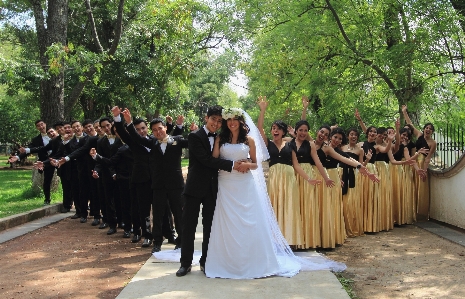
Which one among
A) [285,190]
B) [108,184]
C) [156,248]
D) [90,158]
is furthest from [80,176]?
[285,190]

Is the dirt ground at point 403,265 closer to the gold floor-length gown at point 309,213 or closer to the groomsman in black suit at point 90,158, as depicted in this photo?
the gold floor-length gown at point 309,213

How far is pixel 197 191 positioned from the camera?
265 inches

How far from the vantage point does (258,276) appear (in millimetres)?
6605

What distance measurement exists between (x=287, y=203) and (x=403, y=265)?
6.34 ft

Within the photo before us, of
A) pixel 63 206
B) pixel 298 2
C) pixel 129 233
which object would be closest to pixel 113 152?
pixel 129 233

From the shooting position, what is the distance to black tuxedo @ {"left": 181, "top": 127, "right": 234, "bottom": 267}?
265 inches

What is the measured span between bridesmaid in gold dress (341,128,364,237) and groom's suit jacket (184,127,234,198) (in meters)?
3.85

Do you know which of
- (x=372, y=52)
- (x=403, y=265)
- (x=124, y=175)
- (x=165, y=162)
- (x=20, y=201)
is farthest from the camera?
(x=20, y=201)

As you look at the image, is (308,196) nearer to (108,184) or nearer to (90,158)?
(108,184)

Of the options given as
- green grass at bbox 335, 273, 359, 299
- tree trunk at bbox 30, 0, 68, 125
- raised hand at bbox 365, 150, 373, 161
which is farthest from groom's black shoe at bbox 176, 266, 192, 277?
tree trunk at bbox 30, 0, 68, 125

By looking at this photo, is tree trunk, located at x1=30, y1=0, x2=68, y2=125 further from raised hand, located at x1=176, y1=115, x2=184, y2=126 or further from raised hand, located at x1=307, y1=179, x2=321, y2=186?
raised hand, located at x1=307, y1=179, x2=321, y2=186

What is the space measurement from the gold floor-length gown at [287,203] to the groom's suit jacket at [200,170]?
1.98 meters

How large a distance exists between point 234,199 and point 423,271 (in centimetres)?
269

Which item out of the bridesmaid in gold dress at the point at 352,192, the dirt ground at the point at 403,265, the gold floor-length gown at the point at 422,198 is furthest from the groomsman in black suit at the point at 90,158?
the gold floor-length gown at the point at 422,198
